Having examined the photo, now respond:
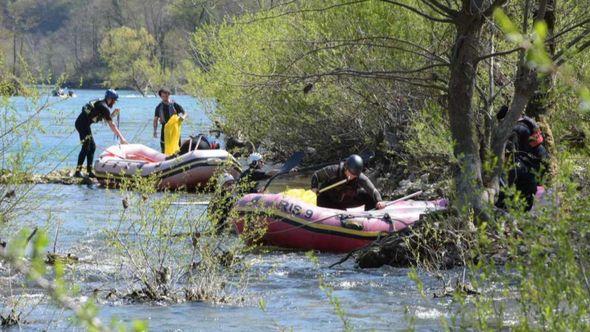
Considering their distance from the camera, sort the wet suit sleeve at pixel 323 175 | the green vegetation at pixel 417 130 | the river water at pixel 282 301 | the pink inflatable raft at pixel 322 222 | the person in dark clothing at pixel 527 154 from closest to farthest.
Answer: the green vegetation at pixel 417 130
the river water at pixel 282 301
the person in dark clothing at pixel 527 154
the pink inflatable raft at pixel 322 222
the wet suit sleeve at pixel 323 175

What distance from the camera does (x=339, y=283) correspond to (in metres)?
9.71

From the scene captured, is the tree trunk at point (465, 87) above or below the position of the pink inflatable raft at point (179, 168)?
above

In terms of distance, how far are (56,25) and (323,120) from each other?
11885cm

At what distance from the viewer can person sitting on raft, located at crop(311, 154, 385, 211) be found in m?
11.8

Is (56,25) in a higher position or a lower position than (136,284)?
higher

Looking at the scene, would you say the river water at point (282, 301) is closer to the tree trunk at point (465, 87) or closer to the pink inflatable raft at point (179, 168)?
the tree trunk at point (465, 87)

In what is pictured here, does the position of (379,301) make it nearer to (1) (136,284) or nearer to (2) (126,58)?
(1) (136,284)

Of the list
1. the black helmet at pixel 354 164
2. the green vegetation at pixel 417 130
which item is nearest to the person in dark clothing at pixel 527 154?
the green vegetation at pixel 417 130

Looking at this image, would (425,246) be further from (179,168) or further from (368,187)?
(179,168)

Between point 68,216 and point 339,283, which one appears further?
point 68,216

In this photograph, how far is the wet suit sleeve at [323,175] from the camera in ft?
38.8

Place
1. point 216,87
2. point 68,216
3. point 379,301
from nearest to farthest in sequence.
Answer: point 379,301
point 68,216
point 216,87

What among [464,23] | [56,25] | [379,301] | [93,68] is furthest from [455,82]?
[56,25]

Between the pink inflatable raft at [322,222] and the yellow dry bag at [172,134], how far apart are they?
7.64m
